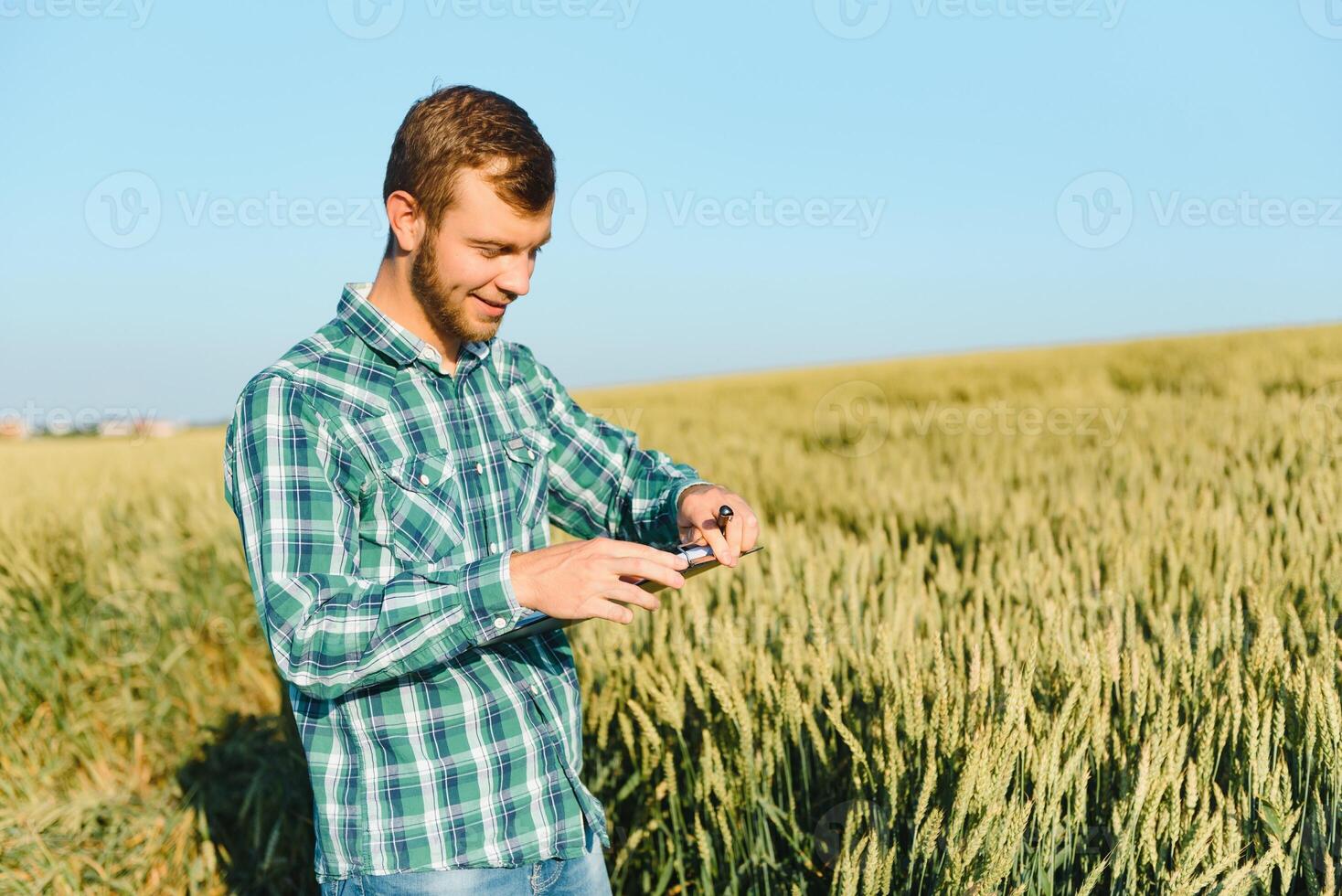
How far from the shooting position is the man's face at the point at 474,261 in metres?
1.29

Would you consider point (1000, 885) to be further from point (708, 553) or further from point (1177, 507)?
point (1177, 507)

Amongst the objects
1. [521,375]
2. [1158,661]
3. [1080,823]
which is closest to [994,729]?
[1080,823]

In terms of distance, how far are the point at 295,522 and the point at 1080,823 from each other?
1.14 metres

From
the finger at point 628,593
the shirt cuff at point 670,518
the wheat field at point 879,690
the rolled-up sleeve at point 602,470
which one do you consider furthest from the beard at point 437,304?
the wheat field at point 879,690

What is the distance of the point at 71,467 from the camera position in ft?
29.3

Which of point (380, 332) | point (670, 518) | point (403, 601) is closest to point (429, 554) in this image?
point (403, 601)

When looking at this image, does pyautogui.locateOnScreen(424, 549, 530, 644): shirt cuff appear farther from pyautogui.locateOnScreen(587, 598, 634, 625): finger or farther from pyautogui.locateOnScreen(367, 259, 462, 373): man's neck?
pyautogui.locateOnScreen(367, 259, 462, 373): man's neck

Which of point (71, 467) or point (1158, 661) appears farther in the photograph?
point (71, 467)

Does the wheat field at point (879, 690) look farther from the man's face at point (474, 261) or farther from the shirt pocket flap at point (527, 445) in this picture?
the man's face at point (474, 261)

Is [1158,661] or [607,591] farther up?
[607,591]

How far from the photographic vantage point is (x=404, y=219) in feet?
4.39

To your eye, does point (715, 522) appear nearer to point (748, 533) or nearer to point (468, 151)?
point (748, 533)

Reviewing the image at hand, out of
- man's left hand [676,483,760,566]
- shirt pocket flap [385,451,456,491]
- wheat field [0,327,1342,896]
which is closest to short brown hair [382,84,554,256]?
shirt pocket flap [385,451,456,491]

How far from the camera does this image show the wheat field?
1.36 m
